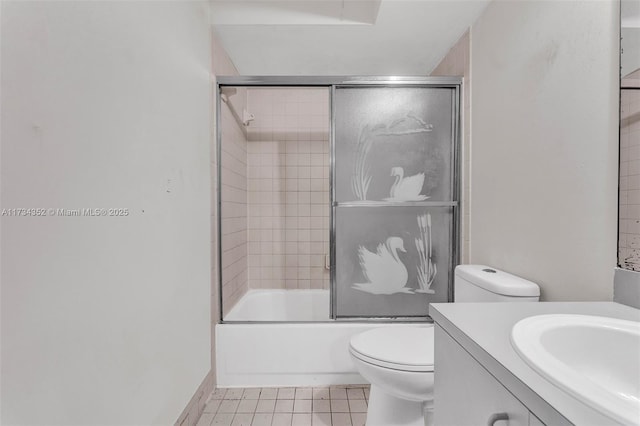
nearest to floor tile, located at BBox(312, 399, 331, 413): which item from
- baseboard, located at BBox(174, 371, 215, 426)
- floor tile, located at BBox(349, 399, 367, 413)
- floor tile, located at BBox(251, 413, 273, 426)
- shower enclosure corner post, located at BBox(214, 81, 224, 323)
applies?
floor tile, located at BBox(349, 399, 367, 413)

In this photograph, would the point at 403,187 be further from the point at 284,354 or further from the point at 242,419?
the point at 242,419

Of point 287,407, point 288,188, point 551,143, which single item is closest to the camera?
point 551,143

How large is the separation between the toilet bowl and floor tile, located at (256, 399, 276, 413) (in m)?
0.54

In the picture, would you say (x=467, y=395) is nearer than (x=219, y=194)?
Yes

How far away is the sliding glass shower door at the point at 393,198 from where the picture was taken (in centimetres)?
189

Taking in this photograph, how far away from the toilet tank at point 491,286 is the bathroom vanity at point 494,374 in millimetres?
340

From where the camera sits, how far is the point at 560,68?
3.77 ft

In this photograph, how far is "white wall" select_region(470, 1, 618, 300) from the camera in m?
0.98

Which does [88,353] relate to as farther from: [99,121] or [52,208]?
[99,121]

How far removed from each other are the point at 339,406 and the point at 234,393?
59cm

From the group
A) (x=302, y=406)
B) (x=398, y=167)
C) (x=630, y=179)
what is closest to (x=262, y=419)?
(x=302, y=406)

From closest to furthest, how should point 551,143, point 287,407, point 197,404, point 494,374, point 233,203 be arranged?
1. point 494,374
2. point 551,143
3. point 197,404
4. point 287,407
5. point 233,203

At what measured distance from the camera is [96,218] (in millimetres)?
895

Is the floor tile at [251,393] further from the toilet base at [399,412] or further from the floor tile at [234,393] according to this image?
the toilet base at [399,412]
